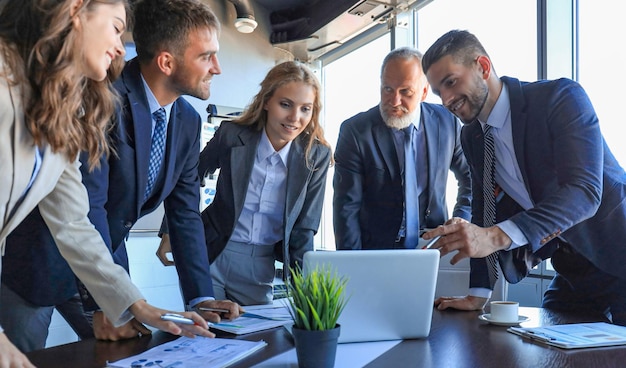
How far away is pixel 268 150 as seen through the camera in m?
2.51

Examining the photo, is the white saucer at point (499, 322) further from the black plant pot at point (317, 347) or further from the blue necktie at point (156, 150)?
the blue necktie at point (156, 150)

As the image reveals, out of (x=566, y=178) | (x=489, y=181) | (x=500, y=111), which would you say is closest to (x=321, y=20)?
(x=500, y=111)

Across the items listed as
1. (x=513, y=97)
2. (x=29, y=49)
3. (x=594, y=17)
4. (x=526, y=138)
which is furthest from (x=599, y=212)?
(x=594, y=17)

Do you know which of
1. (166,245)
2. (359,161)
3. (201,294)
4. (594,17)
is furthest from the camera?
(594,17)

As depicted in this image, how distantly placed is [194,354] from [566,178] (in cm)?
132

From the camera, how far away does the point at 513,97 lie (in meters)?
2.03

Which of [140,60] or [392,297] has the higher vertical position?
[140,60]

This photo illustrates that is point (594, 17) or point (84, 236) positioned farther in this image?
point (594, 17)

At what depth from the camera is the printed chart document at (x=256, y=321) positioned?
5.02ft

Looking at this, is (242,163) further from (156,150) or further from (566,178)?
(566,178)

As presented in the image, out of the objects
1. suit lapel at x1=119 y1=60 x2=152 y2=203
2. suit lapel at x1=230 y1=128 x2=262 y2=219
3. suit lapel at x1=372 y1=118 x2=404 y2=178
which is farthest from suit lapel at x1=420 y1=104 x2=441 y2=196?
suit lapel at x1=119 y1=60 x2=152 y2=203

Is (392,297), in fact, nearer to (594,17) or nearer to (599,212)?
(599,212)

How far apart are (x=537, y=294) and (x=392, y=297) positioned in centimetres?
267

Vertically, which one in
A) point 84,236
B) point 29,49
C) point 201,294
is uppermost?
point 29,49
